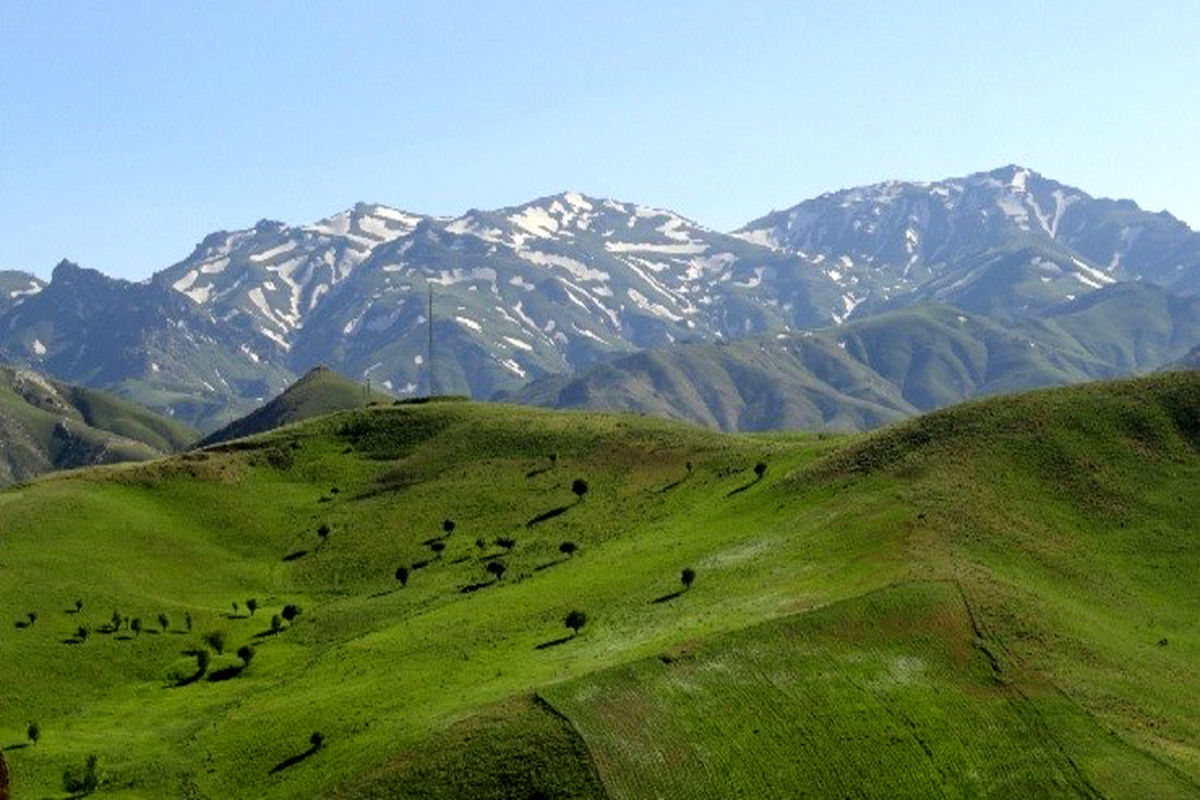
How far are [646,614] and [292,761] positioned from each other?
1230 inches

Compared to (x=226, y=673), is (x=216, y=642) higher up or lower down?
higher up

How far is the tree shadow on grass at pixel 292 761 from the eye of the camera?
78.8 m

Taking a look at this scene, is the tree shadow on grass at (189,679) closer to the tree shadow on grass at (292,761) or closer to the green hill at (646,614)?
the green hill at (646,614)

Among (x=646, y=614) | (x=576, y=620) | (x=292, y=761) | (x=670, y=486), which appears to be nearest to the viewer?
(x=292, y=761)

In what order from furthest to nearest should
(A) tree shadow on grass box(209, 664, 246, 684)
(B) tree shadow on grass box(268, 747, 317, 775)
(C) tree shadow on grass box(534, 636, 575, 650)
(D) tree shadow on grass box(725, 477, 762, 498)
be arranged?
(D) tree shadow on grass box(725, 477, 762, 498) → (A) tree shadow on grass box(209, 664, 246, 684) → (C) tree shadow on grass box(534, 636, 575, 650) → (B) tree shadow on grass box(268, 747, 317, 775)

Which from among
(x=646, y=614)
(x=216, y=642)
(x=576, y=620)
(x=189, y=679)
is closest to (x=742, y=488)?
(x=646, y=614)

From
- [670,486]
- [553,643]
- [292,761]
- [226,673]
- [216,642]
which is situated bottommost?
[670,486]

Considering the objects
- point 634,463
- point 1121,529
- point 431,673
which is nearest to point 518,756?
point 431,673

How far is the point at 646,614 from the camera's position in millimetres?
98312

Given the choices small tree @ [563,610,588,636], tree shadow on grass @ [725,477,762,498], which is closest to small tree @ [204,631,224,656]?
small tree @ [563,610,588,636]

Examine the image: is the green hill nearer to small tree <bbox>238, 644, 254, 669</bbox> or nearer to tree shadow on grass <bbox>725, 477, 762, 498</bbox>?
small tree <bbox>238, 644, 254, 669</bbox>

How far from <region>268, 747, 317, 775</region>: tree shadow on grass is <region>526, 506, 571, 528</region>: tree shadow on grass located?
64213mm

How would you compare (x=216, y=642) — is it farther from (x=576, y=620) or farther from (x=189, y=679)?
(x=576, y=620)

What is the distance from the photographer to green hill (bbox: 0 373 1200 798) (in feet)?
238
